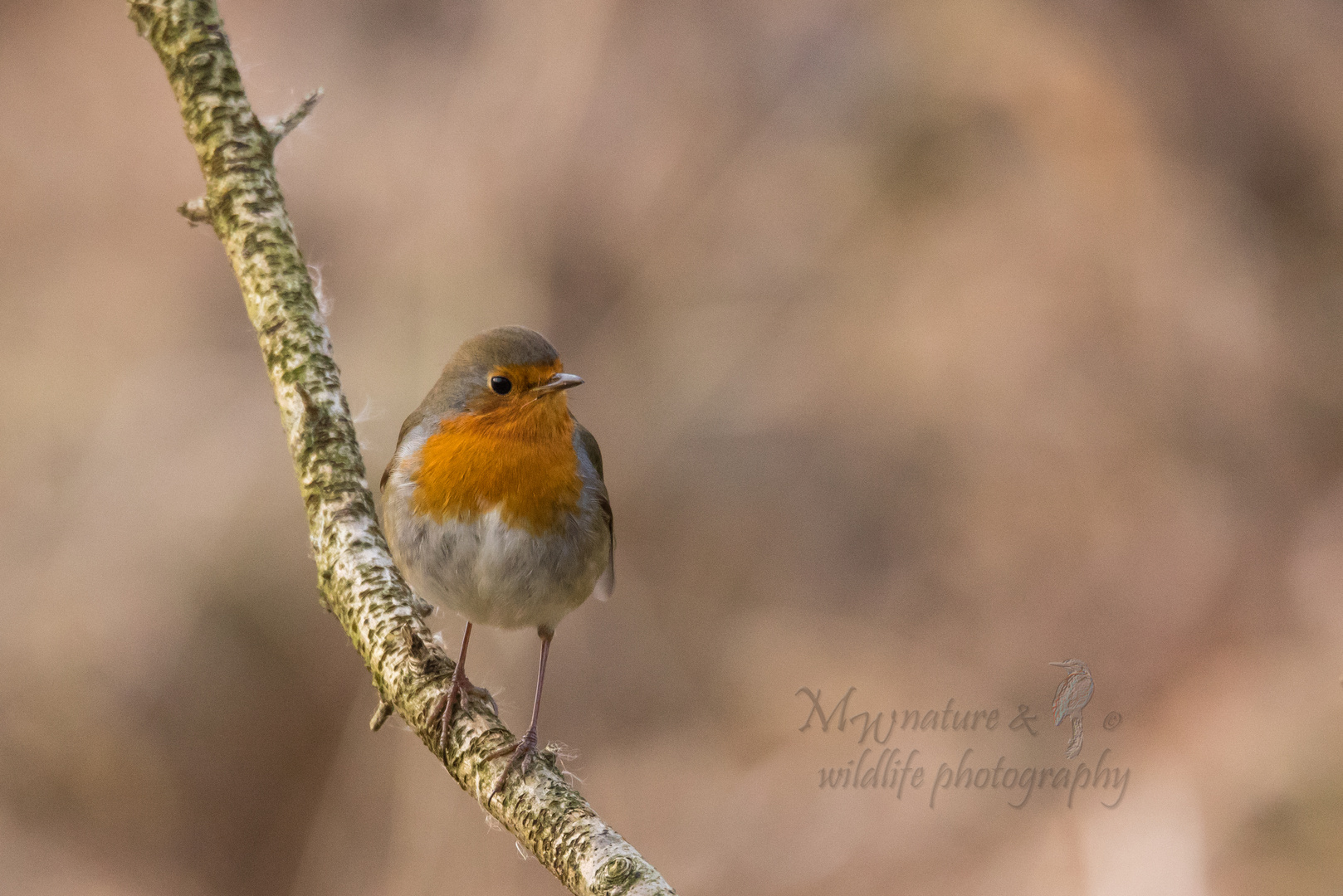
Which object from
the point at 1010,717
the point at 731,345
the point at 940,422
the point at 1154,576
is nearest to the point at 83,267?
the point at 731,345

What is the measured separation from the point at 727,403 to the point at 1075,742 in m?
2.50

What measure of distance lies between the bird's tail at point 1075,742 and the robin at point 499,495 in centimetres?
351

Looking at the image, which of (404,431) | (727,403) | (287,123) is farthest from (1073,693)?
(287,123)

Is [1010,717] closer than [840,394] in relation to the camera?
Yes

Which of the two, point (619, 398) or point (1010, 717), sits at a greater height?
point (619, 398)

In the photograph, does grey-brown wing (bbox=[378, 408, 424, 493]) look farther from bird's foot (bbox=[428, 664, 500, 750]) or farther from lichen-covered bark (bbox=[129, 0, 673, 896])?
bird's foot (bbox=[428, 664, 500, 750])

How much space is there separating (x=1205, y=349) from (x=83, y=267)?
612cm

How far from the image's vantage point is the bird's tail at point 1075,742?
18.9 feet

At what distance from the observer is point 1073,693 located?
600 centimetres

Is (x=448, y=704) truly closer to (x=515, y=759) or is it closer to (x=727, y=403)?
(x=515, y=759)

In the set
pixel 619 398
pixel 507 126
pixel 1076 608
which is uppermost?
pixel 507 126

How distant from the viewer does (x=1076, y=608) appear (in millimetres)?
6328

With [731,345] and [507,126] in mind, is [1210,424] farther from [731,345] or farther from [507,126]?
[507,126]

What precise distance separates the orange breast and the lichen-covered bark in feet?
0.61
